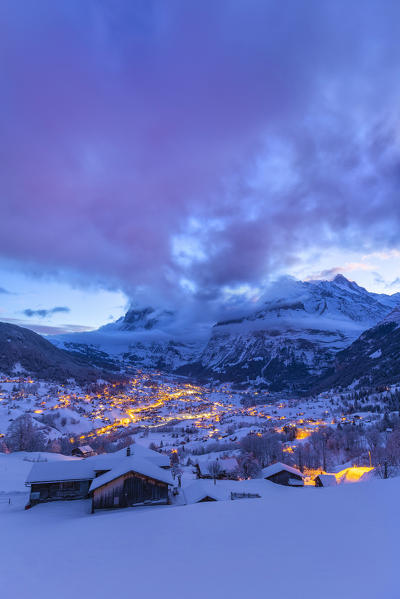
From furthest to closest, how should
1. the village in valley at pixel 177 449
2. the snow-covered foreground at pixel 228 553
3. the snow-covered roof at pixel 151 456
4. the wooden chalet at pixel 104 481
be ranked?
the snow-covered roof at pixel 151 456 → the village in valley at pixel 177 449 → the wooden chalet at pixel 104 481 → the snow-covered foreground at pixel 228 553

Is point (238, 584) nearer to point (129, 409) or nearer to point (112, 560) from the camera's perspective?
point (112, 560)

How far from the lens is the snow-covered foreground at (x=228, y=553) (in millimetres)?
6977

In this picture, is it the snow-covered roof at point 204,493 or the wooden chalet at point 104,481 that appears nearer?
the wooden chalet at point 104,481

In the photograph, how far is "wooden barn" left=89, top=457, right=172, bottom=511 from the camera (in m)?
26.2

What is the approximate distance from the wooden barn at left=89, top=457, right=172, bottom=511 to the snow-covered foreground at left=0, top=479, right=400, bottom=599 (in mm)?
11317

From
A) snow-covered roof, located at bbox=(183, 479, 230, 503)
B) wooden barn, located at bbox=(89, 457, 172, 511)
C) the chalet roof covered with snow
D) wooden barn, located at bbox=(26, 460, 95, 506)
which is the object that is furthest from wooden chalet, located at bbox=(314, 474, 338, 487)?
wooden barn, located at bbox=(26, 460, 95, 506)

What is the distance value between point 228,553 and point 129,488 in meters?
21.1

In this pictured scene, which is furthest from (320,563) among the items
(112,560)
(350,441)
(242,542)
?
(350,441)

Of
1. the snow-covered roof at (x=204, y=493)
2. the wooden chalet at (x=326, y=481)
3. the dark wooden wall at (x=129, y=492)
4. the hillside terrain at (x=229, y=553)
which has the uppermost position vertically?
the hillside terrain at (x=229, y=553)

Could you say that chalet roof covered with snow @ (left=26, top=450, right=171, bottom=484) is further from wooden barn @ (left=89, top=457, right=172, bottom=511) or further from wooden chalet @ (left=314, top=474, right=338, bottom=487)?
wooden chalet @ (left=314, top=474, right=338, bottom=487)

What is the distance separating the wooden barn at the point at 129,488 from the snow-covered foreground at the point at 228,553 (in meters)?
11.3

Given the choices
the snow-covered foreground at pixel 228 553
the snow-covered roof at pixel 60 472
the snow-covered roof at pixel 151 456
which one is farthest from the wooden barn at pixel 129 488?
the snow-covered foreground at pixel 228 553

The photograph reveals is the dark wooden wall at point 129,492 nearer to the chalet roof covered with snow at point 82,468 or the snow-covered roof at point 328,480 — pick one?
the chalet roof covered with snow at point 82,468

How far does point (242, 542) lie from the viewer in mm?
10133
